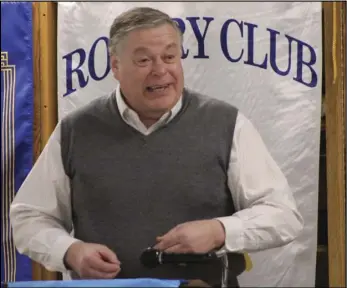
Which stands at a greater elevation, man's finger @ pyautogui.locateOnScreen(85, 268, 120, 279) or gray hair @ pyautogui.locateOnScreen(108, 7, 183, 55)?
gray hair @ pyautogui.locateOnScreen(108, 7, 183, 55)

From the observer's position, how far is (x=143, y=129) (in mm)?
1691

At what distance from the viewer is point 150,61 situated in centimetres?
165

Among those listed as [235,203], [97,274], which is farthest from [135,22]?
[97,274]

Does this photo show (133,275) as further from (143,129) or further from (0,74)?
(0,74)

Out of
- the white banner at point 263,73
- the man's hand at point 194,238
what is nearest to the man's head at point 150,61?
the white banner at point 263,73

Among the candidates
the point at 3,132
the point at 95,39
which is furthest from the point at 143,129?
the point at 3,132

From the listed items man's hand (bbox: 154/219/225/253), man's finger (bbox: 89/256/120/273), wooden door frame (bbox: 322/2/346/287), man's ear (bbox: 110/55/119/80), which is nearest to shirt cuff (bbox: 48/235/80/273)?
man's finger (bbox: 89/256/120/273)

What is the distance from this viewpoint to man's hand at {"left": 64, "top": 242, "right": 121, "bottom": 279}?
1522 mm

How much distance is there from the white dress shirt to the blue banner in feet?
0.31

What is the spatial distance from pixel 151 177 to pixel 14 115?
511mm

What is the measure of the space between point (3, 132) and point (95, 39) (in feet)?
1.29

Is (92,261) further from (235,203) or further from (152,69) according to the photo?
(152,69)

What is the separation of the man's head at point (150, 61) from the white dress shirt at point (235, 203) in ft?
0.11

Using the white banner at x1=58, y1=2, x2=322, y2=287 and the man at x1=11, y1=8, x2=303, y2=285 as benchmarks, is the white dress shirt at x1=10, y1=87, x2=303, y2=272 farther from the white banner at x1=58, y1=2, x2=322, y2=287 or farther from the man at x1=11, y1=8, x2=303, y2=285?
the white banner at x1=58, y1=2, x2=322, y2=287
